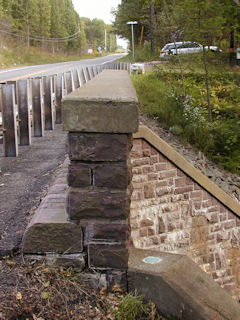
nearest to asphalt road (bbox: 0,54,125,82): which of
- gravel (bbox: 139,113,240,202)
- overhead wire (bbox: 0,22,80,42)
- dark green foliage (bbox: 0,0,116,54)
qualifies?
gravel (bbox: 139,113,240,202)

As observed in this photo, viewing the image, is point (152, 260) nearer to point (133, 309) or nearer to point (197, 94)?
point (133, 309)

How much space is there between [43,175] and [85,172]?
8.71 feet

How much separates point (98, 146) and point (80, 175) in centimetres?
25

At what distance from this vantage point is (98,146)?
3127 millimetres

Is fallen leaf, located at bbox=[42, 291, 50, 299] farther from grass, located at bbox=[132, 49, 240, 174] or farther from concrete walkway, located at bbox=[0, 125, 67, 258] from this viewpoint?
grass, located at bbox=[132, 49, 240, 174]

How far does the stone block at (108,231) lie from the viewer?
127 inches

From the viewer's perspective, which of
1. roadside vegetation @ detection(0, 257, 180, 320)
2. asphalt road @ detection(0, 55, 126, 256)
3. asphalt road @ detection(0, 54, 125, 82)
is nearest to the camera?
roadside vegetation @ detection(0, 257, 180, 320)

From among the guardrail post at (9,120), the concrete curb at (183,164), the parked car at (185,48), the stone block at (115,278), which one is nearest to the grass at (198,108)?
the parked car at (185,48)

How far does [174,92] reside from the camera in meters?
13.5

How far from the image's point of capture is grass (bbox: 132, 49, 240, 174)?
10852 millimetres

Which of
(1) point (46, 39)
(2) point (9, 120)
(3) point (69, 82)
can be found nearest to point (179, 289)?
(2) point (9, 120)

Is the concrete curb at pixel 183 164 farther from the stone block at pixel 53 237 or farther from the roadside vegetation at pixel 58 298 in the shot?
the roadside vegetation at pixel 58 298

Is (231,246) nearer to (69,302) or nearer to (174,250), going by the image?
(174,250)

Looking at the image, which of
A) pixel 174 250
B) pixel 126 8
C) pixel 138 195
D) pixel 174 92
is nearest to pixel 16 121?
pixel 138 195
